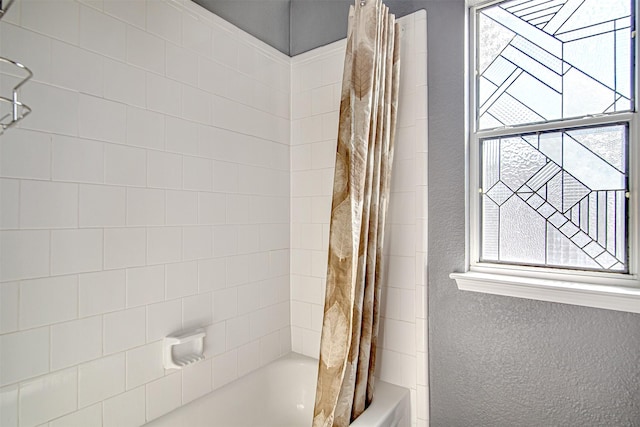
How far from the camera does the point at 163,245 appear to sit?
4.69ft

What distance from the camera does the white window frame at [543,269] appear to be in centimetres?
124

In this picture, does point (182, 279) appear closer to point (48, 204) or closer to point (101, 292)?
point (101, 292)

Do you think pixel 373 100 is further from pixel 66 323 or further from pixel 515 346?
pixel 66 323

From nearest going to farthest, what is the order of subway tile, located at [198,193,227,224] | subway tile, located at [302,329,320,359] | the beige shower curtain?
the beige shower curtain, subway tile, located at [198,193,227,224], subway tile, located at [302,329,320,359]

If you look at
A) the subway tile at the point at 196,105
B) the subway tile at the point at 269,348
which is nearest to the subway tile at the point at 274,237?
the subway tile at the point at 269,348

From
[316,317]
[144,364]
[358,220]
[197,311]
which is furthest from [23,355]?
[316,317]

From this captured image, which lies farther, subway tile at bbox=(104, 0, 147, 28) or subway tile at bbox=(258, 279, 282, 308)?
subway tile at bbox=(258, 279, 282, 308)

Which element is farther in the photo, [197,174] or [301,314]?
[301,314]

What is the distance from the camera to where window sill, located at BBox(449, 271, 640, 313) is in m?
1.18

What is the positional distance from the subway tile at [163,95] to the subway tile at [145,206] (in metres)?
0.33

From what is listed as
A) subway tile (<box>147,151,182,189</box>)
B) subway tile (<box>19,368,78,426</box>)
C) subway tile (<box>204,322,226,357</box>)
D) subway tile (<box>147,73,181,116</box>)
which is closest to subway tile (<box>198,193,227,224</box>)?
subway tile (<box>147,151,182,189</box>)

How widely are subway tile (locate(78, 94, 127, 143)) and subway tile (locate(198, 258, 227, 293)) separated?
612 millimetres

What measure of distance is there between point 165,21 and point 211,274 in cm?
107

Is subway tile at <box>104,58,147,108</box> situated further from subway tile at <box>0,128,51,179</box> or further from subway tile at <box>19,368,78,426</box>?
subway tile at <box>19,368,78,426</box>
